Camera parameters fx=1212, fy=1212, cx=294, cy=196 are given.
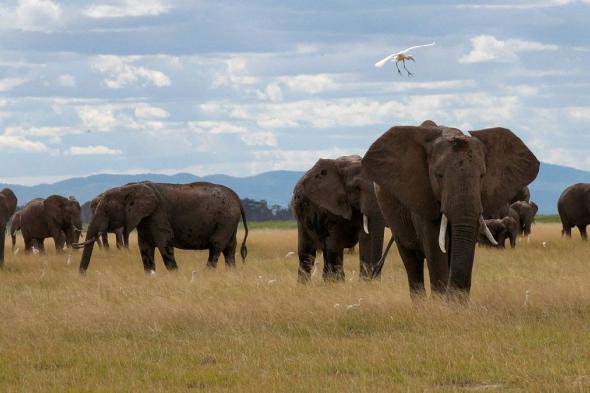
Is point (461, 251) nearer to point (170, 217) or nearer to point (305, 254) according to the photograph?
point (305, 254)

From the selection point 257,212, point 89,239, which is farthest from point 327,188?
point 257,212

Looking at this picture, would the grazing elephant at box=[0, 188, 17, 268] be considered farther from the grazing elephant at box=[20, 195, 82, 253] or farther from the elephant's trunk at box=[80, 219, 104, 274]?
the grazing elephant at box=[20, 195, 82, 253]

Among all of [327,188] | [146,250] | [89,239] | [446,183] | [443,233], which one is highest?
Result: [446,183]

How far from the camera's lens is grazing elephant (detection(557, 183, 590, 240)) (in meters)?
43.4

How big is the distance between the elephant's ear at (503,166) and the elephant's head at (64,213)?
84.4 ft

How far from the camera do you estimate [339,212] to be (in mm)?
18078

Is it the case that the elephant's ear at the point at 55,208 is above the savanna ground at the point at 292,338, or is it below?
above

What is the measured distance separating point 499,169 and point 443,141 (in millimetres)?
887

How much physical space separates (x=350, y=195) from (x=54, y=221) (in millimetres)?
21934

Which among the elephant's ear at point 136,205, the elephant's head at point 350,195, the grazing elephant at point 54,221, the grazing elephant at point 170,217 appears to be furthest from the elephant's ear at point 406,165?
the grazing elephant at point 54,221

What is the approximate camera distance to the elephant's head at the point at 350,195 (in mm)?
17711

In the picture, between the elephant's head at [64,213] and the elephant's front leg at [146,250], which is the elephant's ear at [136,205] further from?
the elephant's head at [64,213]

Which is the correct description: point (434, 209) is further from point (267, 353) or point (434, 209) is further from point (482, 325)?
point (267, 353)

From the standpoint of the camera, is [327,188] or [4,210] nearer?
[327,188]
